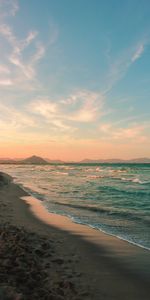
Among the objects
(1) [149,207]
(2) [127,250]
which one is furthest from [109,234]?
(1) [149,207]

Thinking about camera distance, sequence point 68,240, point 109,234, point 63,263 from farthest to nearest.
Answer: point 109,234
point 68,240
point 63,263

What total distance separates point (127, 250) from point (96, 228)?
328cm

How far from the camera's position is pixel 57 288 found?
231 inches

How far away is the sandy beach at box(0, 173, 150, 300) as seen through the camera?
18.8 ft

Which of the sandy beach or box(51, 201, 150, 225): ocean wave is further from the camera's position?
box(51, 201, 150, 225): ocean wave

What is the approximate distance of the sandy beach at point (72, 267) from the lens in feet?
18.8

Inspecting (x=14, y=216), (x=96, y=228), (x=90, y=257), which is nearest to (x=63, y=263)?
(x=90, y=257)

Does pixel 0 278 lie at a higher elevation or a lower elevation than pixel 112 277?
higher

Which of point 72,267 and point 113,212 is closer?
point 72,267

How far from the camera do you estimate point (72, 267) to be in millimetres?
7363

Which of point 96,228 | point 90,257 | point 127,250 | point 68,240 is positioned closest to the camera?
point 90,257

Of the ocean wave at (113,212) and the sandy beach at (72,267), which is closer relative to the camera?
the sandy beach at (72,267)

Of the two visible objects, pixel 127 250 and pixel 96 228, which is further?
pixel 96 228

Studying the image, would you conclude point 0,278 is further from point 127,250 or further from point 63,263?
point 127,250
